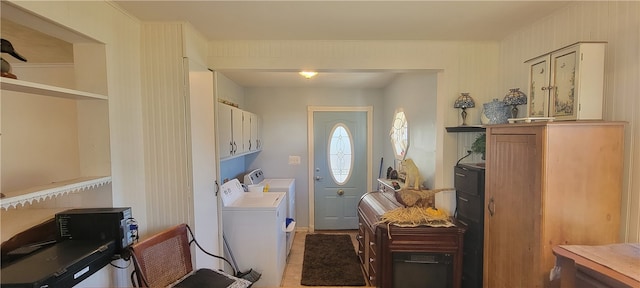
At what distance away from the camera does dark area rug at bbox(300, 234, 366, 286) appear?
276 centimetres

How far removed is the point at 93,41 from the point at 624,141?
9.54ft

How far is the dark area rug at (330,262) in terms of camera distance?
2.76 m

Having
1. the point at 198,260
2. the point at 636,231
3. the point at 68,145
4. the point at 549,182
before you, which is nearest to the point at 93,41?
the point at 68,145

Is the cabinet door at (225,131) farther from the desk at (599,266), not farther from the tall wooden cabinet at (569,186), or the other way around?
the desk at (599,266)

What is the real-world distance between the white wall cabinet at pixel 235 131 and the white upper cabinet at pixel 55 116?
3.18 feet

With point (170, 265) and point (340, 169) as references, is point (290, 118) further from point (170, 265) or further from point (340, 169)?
point (170, 265)

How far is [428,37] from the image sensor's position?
2.06 m

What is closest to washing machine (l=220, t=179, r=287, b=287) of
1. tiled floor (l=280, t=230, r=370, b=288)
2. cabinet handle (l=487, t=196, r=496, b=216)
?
tiled floor (l=280, t=230, r=370, b=288)

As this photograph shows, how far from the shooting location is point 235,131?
9.29 ft

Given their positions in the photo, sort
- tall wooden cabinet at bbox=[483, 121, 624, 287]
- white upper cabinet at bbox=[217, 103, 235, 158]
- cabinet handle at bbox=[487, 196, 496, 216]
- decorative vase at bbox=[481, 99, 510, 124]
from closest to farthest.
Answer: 1. tall wooden cabinet at bbox=[483, 121, 624, 287]
2. cabinet handle at bbox=[487, 196, 496, 216]
3. decorative vase at bbox=[481, 99, 510, 124]
4. white upper cabinet at bbox=[217, 103, 235, 158]

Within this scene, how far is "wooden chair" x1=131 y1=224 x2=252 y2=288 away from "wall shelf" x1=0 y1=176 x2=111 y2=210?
0.43m

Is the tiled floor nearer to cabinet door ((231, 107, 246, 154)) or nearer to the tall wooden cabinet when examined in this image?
cabinet door ((231, 107, 246, 154))

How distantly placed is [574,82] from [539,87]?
0.22 m

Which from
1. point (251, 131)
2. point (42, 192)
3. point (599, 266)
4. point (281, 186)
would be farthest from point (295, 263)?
point (599, 266)
